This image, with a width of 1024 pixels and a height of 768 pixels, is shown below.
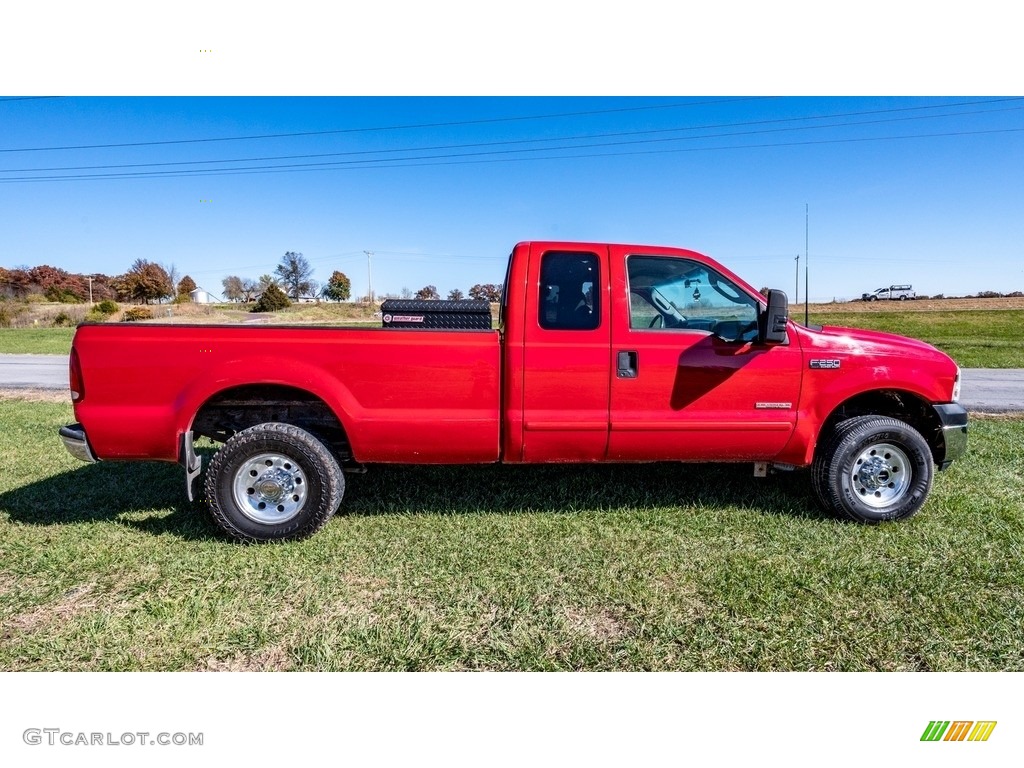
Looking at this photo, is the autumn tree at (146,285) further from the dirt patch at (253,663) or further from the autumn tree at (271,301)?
the dirt patch at (253,663)

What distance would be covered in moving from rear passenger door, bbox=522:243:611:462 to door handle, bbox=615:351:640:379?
0.07 meters

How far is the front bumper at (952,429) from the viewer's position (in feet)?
13.4

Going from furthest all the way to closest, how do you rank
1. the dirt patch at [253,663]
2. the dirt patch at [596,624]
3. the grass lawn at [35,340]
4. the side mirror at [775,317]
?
the grass lawn at [35,340] → the side mirror at [775,317] → the dirt patch at [596,624] → the dirt patch at [253,663]

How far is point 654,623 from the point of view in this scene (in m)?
2.85

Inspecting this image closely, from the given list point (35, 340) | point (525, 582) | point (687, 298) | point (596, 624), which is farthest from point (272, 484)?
point (35, 340)

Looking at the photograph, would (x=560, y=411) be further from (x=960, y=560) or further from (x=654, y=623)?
(x=960, y=560)

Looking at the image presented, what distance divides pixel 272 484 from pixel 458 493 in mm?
1444

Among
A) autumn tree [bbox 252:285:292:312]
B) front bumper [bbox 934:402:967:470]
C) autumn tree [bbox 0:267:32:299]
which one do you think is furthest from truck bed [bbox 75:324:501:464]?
autumn tree [bbox 0:267:32:299]

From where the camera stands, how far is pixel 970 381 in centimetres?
1174

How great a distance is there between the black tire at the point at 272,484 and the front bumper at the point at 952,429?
13.5ft

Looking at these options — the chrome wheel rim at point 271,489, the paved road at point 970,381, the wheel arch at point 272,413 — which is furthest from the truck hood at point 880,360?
the paved road at point 970,381

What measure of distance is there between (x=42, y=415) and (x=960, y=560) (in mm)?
10268

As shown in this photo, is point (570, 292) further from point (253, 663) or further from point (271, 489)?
point (253, 663)
